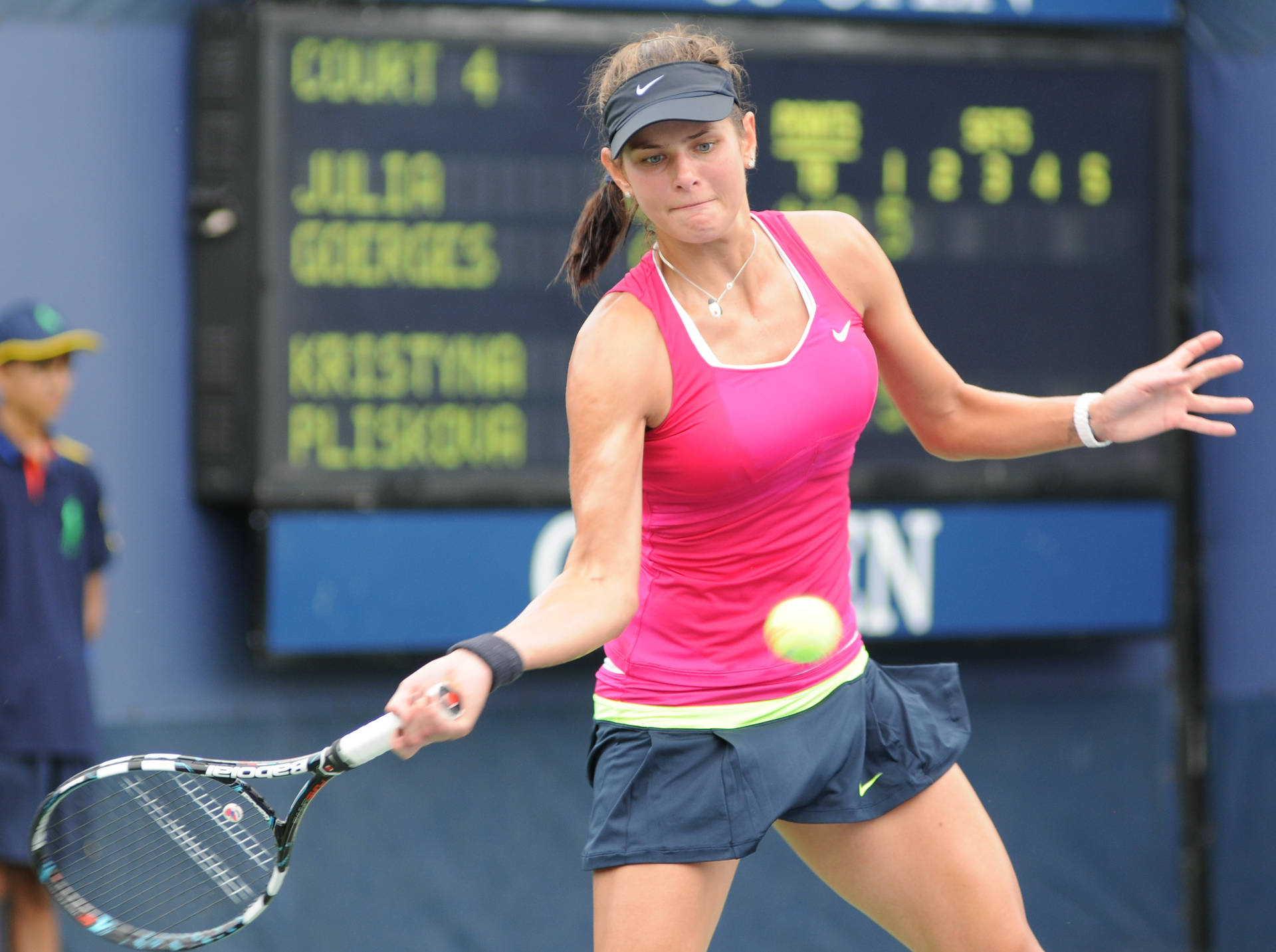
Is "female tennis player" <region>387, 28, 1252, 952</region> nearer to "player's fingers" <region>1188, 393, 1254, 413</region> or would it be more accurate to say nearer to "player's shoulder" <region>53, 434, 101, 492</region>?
"player's fingers" <region>1188, 393, 1254, 413</region>

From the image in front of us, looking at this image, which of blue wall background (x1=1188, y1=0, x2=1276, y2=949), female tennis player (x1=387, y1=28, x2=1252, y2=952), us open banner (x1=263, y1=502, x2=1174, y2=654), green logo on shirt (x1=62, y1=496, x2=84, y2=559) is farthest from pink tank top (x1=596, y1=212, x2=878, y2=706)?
blue wall background (x1=1188, y1=0, x2=1276, y2=949)

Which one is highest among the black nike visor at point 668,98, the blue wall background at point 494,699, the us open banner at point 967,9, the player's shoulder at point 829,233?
the us open banner at point 967,9

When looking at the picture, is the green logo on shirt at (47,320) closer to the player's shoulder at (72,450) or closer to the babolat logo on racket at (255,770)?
the player's shoulder at (72,450)

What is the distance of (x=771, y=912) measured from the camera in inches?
179

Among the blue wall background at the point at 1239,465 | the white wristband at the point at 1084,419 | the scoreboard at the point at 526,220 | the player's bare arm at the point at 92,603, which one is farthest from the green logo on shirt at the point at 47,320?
the blue wall background at the point at 1239,465

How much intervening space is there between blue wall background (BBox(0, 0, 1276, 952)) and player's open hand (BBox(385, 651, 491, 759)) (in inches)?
96.5

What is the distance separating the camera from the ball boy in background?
3.58 metres

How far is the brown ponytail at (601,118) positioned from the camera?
2225 mm

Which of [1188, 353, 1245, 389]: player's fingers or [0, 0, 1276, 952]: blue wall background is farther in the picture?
[0, 0, 1276, 952]: blue wall background

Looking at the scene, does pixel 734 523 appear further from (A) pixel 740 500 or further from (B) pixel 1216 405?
(B) pixel 1216 405

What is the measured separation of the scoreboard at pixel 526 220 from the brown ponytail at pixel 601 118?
5.15 ft

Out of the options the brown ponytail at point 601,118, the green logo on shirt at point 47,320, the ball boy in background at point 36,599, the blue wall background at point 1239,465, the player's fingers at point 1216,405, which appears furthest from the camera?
the blue wall background at point 1239,465

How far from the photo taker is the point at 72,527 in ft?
12.3

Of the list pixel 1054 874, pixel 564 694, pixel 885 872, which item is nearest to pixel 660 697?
pixel 885 872
